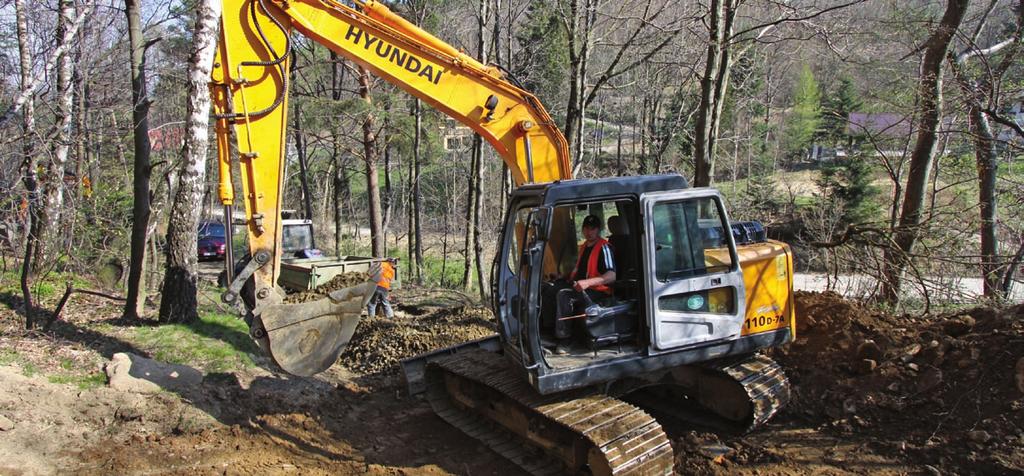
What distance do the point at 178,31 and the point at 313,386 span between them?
12.5 m

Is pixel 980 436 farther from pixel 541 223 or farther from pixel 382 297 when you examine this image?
pixel 382 297

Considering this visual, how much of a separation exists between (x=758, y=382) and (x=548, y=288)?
198cm

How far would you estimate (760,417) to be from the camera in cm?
560

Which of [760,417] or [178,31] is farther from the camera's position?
[178,31]

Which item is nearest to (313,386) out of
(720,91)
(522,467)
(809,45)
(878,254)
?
(522,467)

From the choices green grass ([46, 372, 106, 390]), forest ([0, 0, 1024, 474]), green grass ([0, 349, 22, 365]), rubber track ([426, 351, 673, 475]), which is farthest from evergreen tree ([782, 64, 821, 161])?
green grass ([0, 349, 22, 365])

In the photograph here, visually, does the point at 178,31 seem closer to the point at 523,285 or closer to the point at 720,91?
the point at 720,91

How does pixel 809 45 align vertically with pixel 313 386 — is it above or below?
above

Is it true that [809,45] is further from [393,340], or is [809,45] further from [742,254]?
[393,340]

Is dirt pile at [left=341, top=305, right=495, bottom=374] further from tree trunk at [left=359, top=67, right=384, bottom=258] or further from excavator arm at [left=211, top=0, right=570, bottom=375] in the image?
tree trunk at [left=359, top=67, right=384, bottom=258]

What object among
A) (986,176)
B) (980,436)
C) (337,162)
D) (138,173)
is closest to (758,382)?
(980,436)

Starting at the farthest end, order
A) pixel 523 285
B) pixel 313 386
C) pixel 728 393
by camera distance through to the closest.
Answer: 1. pixel 313 386
2. pixel 728 393
3. pixel 523 285

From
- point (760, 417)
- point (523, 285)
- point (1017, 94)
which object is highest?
point (1017, 94)

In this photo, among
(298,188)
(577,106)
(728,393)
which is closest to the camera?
(728,393)
